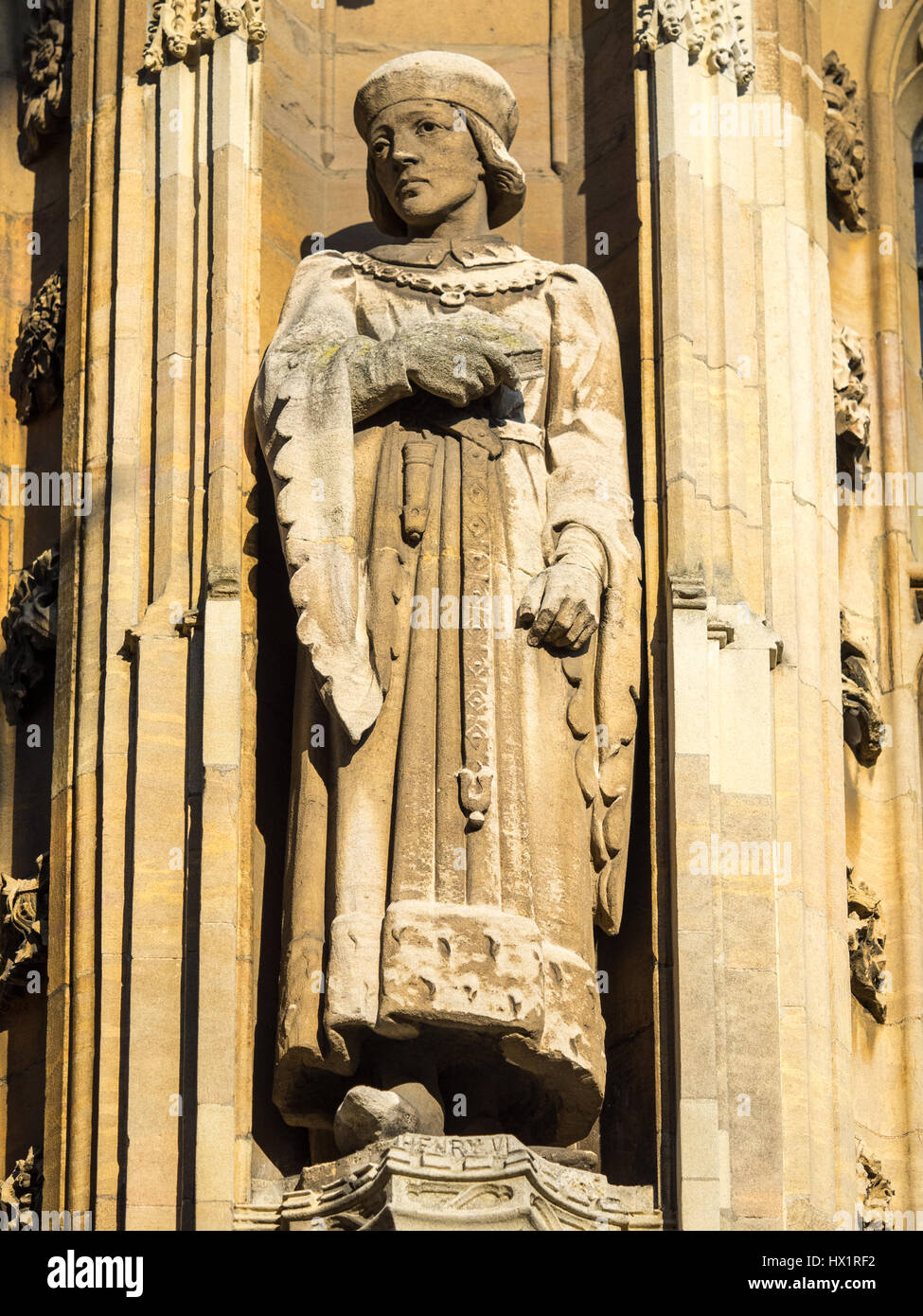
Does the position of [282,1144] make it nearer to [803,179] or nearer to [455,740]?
[455,740]

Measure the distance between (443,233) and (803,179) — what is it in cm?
140

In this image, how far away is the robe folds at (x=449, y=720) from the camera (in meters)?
11.7

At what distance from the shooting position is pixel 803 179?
44.6 ft

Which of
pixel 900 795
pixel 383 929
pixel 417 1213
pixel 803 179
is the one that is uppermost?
pixel 803 179

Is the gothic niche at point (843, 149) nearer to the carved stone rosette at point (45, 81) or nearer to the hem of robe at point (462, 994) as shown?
the carved stone rosette at point (45, 81)

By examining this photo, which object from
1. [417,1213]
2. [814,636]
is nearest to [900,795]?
[814,636]

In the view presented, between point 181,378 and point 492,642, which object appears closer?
point 492,642

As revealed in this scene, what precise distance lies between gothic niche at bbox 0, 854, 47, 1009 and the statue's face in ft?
8.72

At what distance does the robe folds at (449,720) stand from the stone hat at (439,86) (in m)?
0.78

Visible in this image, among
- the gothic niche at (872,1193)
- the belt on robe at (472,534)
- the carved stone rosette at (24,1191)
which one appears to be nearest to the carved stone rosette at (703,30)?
the belt on robe at (472,534)

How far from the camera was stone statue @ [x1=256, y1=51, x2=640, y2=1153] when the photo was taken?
11.7m

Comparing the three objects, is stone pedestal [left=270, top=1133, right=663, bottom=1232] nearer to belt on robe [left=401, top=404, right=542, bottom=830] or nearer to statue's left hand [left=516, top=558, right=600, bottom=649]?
belt on robe [left=401, top=404, right=542, bottom=830]

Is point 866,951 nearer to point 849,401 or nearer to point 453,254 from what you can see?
point 849,401

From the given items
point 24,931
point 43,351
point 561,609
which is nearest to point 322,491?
point 561,609
